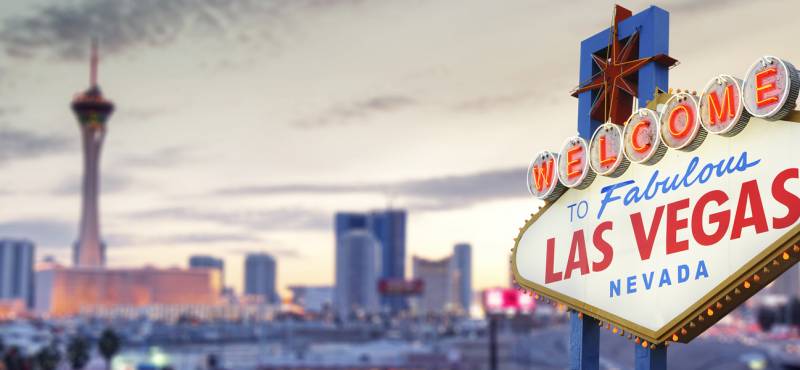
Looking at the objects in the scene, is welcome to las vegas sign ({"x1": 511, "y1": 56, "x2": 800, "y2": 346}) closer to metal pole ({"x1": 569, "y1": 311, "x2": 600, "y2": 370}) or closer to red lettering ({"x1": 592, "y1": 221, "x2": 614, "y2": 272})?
red lettering ({"x1": 592, "y1": 221, "x2": 614, "y2": 272})

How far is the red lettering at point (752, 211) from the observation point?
16031mm

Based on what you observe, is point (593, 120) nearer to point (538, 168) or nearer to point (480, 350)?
point (538, 168)

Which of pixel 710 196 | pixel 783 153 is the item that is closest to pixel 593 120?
pixel 710 196

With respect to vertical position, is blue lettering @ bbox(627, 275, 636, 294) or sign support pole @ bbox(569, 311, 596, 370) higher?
blue lettering @ bbox(627, 275, 636, 294)

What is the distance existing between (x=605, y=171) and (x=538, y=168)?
2223 millimetres

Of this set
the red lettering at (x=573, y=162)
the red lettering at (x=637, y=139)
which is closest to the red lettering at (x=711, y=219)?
the red lettering at (x=637, y=139)

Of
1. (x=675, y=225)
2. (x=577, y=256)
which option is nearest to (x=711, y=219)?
(x=675, y=225)

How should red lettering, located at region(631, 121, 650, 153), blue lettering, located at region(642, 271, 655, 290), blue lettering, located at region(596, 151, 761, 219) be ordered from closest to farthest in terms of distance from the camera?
blue lettering, located at region(596, 151, 761, 219), blue lettering, located at region(642, 271, 655, 290), red lettering, located at region(631, 121, 650, 153)

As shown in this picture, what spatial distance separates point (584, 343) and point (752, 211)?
541 cm

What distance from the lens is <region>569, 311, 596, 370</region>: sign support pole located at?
20.3 m

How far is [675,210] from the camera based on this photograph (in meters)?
17.9

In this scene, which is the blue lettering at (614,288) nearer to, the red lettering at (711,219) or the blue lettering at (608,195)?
the blue lettering at (608,195)

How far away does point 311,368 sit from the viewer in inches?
5837

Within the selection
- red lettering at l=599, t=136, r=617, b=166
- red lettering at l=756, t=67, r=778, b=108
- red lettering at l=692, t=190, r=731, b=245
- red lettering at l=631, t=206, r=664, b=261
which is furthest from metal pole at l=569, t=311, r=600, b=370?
red lettering at l=756, t=67, r=778, b=108
